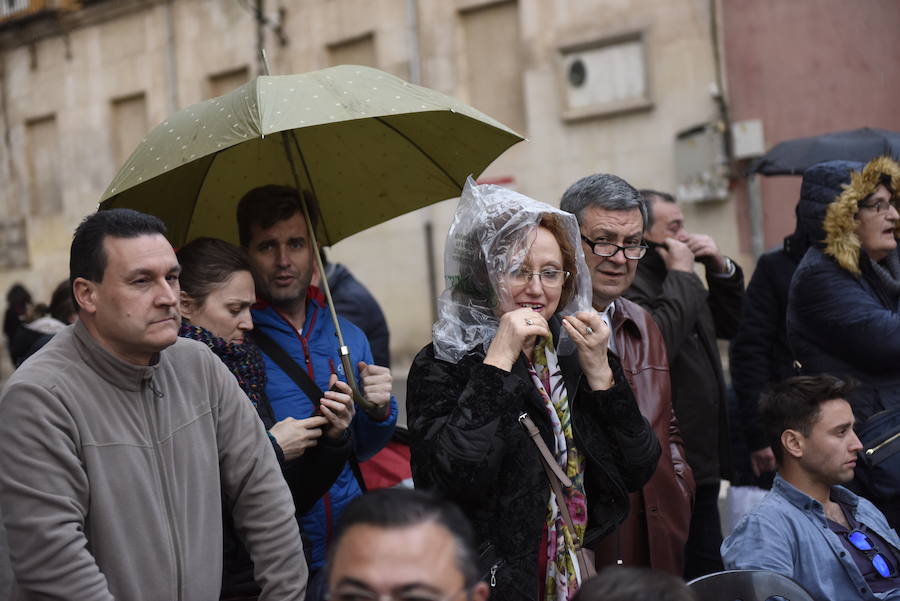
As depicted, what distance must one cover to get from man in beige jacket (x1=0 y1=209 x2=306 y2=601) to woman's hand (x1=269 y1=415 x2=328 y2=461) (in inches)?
10.1

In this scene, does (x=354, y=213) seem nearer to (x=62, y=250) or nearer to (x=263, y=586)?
(x=263, y=586)

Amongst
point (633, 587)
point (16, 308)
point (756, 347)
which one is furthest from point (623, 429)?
point (16, 308)

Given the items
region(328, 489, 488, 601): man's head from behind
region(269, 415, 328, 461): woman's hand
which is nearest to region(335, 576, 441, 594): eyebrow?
region(328, 489, 488, 601): man's head from behind

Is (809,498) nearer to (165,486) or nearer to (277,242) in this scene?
(277,242)

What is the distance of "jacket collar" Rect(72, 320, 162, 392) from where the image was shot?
3.01 metres

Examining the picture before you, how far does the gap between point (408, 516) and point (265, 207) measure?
1995 millimetres

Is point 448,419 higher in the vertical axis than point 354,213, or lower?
lower

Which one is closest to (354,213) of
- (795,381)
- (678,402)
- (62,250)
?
(678,402)

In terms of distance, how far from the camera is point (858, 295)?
436 centimetres

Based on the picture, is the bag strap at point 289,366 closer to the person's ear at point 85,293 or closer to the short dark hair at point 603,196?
the person's ear at point 85,293

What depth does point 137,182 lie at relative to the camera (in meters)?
3.71

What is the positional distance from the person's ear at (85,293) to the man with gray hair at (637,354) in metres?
1.70

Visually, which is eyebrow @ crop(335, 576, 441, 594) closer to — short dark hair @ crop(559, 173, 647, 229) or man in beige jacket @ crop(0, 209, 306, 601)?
man in beige jacket @ crop(0, 209, 306, 601)

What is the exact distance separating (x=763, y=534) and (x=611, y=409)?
94 centimetres
